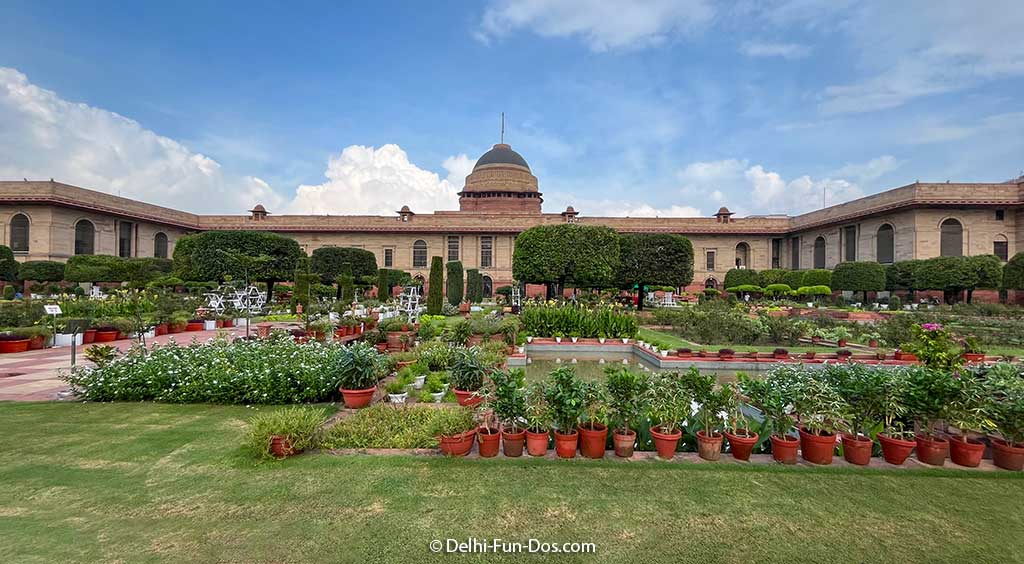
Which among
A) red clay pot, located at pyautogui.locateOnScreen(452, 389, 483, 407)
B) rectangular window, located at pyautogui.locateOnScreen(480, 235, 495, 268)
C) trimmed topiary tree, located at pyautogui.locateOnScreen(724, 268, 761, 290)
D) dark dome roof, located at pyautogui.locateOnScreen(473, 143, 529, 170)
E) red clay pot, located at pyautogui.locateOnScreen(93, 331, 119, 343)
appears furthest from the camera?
dark dome roof, located at pyautogui.locateOnScreen(473, 143, 529, 170)

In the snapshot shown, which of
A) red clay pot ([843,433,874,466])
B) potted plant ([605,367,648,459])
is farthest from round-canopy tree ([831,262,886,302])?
potted plant ([605,367,648,459])

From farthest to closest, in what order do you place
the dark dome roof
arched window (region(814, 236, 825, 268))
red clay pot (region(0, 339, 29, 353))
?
the dark dome roof → arched window (region(814, 236, 825, 268)) → red clay pot (region(0, 339, 29, 353))

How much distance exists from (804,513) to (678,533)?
93 cm

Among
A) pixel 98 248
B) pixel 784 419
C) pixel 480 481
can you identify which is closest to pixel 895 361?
pixel 784 419

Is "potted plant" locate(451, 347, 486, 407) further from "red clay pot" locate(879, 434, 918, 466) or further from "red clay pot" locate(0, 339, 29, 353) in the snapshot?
"red clay pot" locate(0, 339, 29, 353)

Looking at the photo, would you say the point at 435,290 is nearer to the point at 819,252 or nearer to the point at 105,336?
the point at 105,336

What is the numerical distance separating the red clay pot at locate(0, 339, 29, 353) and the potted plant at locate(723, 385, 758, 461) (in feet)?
41.6

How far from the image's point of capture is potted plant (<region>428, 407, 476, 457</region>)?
353 centimetres

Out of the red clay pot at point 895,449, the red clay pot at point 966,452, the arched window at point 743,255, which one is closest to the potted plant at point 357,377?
the red clay pot at point 895,449

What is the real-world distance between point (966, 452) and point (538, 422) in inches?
133

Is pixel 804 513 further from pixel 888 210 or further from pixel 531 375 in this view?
pixel 888 210

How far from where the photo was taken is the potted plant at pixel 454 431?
11.6 ft

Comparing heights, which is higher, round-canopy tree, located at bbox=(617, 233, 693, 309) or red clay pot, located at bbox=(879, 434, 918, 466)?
round-canopy tree, located at bbox=(617, 233, 693, 309)

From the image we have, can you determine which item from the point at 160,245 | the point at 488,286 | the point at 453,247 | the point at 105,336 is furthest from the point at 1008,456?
the point at 160,245
